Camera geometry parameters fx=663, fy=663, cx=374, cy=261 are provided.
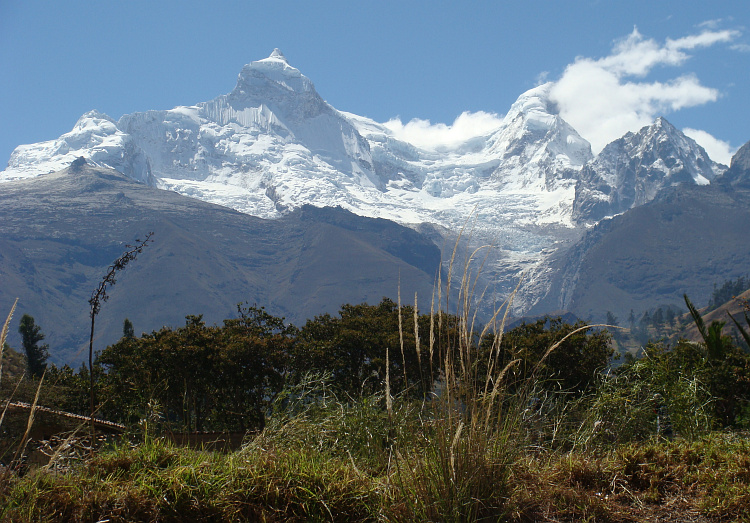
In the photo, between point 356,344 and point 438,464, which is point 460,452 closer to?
point 438,464

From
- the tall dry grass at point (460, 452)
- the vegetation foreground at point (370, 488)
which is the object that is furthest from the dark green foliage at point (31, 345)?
the tall dry grass at point (460, 452)

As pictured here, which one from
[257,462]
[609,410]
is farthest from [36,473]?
[609,410]

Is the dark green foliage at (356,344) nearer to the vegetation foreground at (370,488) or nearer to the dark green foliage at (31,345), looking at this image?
the vegetation foreground at (370,488)

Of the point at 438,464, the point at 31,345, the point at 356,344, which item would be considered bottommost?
the point at 31,345

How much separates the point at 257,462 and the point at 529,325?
2529 cm

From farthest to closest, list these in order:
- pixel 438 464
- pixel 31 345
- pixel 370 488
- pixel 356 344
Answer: pixel 31 345 < pixel 356 344 < pixel 370 488 < pixel 438 464

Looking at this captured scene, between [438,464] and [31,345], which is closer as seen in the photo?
[438,464]

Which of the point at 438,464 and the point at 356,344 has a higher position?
the point at 438,464

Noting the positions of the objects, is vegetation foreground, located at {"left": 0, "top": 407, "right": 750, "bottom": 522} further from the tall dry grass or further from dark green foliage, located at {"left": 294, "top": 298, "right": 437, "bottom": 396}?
dark green foliage, located at {"left": 294, "top": 298, "right": 437, "bottom": 396}

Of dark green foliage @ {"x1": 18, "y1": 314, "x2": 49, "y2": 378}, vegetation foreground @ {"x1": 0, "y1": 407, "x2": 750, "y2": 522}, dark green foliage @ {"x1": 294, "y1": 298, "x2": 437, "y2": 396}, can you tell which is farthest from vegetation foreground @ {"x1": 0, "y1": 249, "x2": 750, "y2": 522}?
dark green foliage @ {"x1": 18, "y1": 314, "x2": 49, "y2": 378}

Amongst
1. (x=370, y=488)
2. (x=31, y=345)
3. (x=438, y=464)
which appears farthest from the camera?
(x=31, y=345)

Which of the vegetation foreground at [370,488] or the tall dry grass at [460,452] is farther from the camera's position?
the vegetation foreground at [370,488]

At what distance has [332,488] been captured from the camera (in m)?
5.05

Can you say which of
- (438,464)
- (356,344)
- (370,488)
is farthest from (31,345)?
(438,464)
